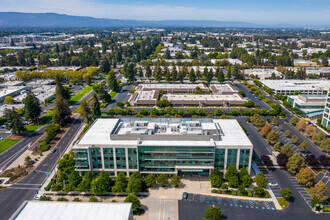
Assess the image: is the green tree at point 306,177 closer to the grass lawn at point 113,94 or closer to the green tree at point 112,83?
the grass lawn at point 113,94

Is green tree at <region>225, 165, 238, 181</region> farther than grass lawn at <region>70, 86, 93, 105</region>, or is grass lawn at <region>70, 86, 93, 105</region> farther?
grass lawn at <region>70, 86, 93, 105</region>

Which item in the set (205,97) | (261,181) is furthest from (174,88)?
(261,181)

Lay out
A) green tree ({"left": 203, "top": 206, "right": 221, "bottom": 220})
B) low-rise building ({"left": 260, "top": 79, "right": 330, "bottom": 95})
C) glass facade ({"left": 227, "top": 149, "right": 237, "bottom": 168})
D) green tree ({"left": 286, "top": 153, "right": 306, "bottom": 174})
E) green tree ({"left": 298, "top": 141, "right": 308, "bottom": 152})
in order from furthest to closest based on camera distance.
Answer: low-rise building ({"left": 260, "top": 79, "right": 330, "bottom": 95}) → green tree ({"left": 298, "top": 141, "right": 308, "bottom": 152}) → green tree ({"left": 286, "top": 153, "right": 306, "bottom": 174}) → glass facade ({"left": 227, "top": 149, "right": 237, "bottom": 168}) → green tree ({"left": 203, "top": 206, "right": 221, "bottom": 220})

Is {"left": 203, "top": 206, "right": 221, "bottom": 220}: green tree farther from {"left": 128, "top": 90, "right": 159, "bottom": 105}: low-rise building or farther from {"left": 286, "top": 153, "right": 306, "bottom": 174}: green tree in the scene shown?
{"left": 128, "top": 90, "right": 159, "bottom": 105}: low-rise building

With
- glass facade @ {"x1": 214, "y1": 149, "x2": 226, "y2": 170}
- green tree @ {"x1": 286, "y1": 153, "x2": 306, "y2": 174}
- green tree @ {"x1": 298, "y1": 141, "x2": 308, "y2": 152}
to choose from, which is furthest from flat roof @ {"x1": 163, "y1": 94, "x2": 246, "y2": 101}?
glass facade @ {"x1": 214, "y1": 149, "x2": 226, "y2": 170}

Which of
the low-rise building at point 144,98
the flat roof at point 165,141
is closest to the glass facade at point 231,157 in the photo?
the flat roof at point 165,141

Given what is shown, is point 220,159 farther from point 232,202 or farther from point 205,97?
point 205,97
